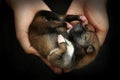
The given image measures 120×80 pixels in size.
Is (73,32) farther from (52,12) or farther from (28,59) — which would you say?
(28,59)

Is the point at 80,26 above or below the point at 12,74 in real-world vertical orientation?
above

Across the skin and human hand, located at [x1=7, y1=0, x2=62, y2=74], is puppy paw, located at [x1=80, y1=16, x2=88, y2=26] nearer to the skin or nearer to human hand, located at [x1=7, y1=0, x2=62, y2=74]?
the skin

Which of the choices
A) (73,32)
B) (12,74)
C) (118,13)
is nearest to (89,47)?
(73,32)

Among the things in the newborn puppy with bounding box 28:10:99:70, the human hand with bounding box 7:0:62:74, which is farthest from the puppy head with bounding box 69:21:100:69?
the human hand with bounding box 7:0:62:74

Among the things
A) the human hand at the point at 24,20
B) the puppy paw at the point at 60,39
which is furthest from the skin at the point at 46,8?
the puppy paw at the point at 60,39

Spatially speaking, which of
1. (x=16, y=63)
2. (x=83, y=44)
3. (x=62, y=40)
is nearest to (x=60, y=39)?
(x=62, y=40)

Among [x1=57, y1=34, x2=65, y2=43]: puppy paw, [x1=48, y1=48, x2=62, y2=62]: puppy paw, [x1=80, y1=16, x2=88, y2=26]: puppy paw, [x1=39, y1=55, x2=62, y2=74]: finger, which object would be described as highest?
[x1=80, y1=16, x2=88, y2=26]: puppy paw

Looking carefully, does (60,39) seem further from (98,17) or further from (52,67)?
(98,17)
